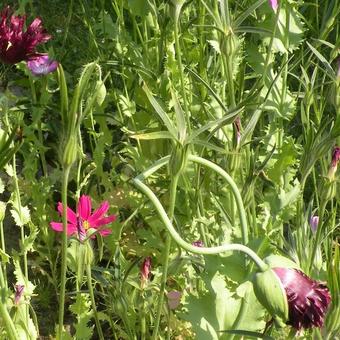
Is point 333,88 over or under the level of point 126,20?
over

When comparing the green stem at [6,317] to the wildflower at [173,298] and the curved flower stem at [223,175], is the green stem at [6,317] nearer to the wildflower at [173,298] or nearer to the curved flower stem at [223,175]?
the curved flower stem at [223,175]

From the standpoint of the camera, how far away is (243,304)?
0.84 meters

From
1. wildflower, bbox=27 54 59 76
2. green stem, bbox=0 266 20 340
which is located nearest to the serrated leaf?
A: green stem, bbox=0 266 20 340

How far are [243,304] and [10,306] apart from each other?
0.34 m

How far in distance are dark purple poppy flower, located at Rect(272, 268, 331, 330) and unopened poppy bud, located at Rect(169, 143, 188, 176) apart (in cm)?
13

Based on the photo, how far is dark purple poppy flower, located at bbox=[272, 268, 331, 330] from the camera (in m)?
0.70

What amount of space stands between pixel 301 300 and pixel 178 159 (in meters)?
0.18

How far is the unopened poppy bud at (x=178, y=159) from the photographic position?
0.74 m

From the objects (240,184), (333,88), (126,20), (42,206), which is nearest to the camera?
(333,88)

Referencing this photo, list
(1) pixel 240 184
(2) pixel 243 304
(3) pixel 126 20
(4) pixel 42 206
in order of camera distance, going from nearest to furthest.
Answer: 1. (2) pixel 243 304
2. (1) pixel 240 184
3. (4) pixel 42 206
4. (3) pixel 126 20

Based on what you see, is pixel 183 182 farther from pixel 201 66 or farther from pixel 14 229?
pixel 14 229

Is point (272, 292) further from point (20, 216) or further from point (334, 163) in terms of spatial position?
point (20, 216)

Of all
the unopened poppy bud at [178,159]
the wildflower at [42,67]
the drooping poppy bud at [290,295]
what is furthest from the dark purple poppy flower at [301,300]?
the wildflower at [42,67]

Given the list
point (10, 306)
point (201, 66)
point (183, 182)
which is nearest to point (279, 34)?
point (201, 66)
